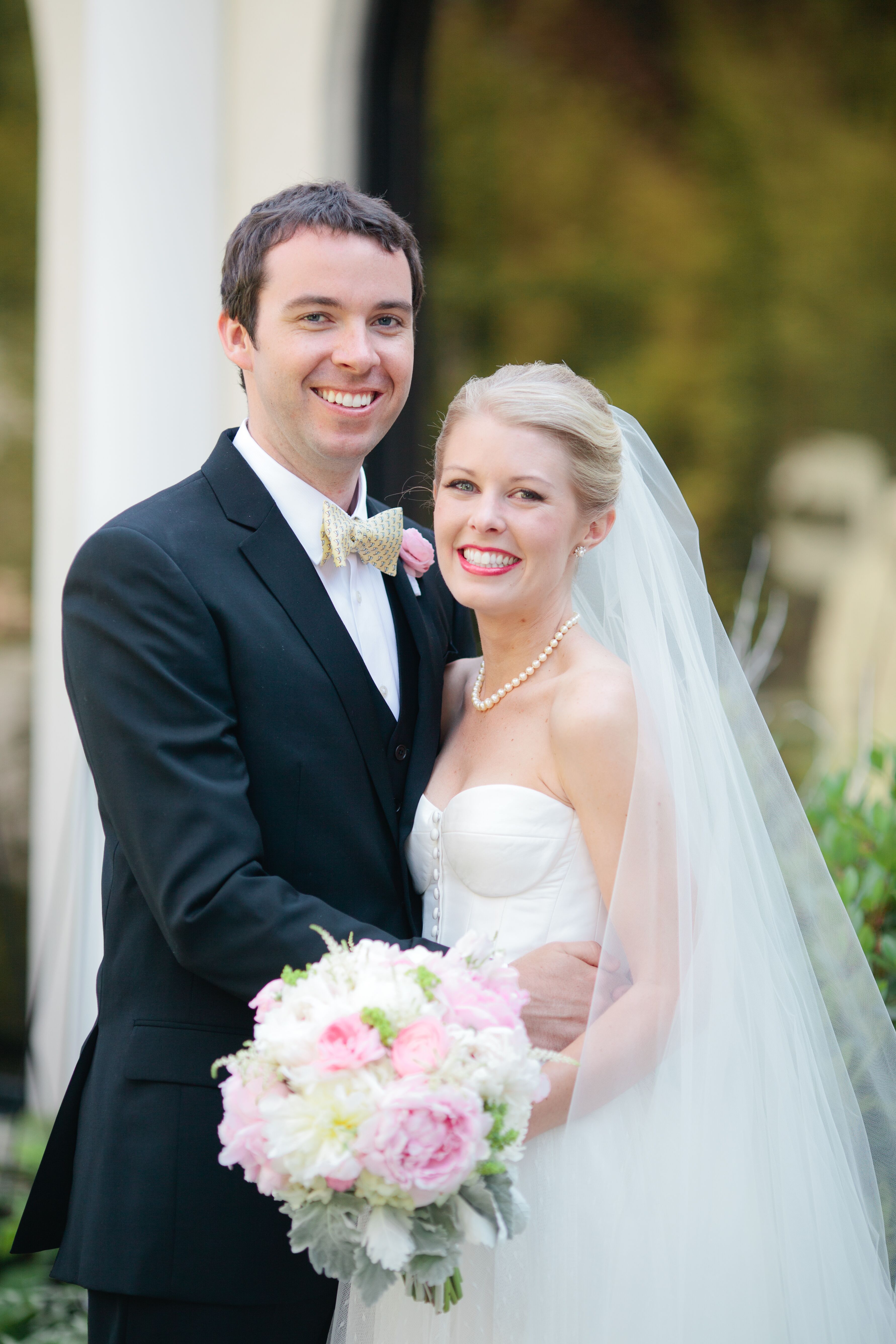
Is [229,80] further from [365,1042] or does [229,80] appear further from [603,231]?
[365,1042]

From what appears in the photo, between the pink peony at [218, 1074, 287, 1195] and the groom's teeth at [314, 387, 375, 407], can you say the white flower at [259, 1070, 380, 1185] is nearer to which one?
the pink peony at [218, 1074, 287, 1195]

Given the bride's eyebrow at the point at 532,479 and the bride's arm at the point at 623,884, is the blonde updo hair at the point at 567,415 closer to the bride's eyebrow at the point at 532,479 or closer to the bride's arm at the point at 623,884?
the bride's eyebrow at the point at 532,479

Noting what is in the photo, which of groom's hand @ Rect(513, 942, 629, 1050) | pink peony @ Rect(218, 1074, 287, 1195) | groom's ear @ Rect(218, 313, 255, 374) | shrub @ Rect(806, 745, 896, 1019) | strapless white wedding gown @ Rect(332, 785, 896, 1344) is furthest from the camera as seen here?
shrub @ Rect(806, 745, 896, 1019)

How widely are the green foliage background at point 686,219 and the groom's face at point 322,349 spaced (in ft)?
7.25

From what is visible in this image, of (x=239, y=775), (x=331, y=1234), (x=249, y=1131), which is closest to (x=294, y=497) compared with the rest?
(x=239, y=775)

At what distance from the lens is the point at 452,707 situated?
258 cm

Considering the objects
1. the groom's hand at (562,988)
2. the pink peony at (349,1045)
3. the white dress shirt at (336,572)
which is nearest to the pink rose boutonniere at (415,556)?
the white dress shirt at (336,572)

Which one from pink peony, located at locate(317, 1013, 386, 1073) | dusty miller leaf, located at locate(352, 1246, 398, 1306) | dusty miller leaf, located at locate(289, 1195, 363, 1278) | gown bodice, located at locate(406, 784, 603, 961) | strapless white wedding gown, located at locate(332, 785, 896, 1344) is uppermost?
gown bodice, located at locate(406, 784, 603, 961)

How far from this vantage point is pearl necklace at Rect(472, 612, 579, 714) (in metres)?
2.38

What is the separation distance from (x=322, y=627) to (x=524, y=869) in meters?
0.57

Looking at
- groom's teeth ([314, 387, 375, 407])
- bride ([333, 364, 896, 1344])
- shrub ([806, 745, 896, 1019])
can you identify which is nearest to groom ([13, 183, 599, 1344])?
groom's teeth ([314, 387, 375, 407])

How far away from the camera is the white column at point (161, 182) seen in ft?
13.3

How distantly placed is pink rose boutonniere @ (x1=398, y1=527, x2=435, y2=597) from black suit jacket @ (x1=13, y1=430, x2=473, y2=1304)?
349mm

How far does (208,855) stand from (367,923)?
32 centimetres
